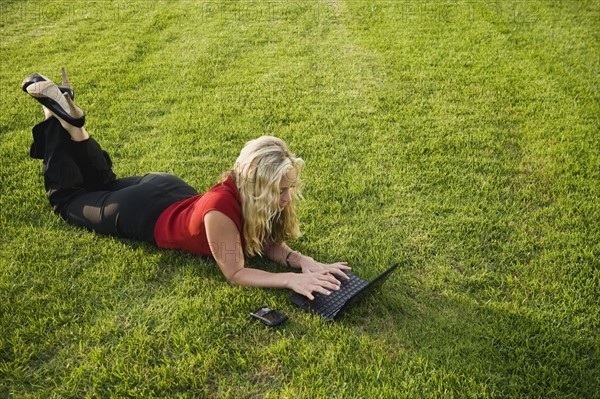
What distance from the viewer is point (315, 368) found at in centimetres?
310

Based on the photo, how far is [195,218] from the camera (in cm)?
365

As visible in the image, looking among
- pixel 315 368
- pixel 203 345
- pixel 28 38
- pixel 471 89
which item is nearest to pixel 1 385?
pixel 203 345

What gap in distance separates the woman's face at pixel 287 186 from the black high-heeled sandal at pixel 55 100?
72.7 inches

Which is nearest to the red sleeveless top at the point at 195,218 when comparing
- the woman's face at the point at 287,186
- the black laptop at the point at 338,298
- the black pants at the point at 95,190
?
the black pants at the point at 95,190

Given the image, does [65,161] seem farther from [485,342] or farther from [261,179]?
[485,342]

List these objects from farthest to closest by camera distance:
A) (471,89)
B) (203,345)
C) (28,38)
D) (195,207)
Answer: (28,38), (471,89), (195,207), (203,345)

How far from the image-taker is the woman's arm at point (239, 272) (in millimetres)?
3451

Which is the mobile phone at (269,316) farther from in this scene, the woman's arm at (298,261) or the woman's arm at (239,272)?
the woman's arm at (298,261)

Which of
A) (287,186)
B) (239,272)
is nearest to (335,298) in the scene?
(239,272)

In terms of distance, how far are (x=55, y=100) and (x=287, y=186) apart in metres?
2.06

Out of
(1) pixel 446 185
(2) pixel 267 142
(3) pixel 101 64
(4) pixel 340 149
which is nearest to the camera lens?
(2) pixel 267 142

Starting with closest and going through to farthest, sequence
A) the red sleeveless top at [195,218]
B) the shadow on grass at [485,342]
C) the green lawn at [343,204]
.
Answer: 1. the shadow on grass at [485,342]
2. the green lawn at [343,204]
3. the red sleeveless top at [195,218]

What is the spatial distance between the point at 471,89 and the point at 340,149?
2358mm

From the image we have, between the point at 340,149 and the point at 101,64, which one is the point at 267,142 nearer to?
the point at 340,149
